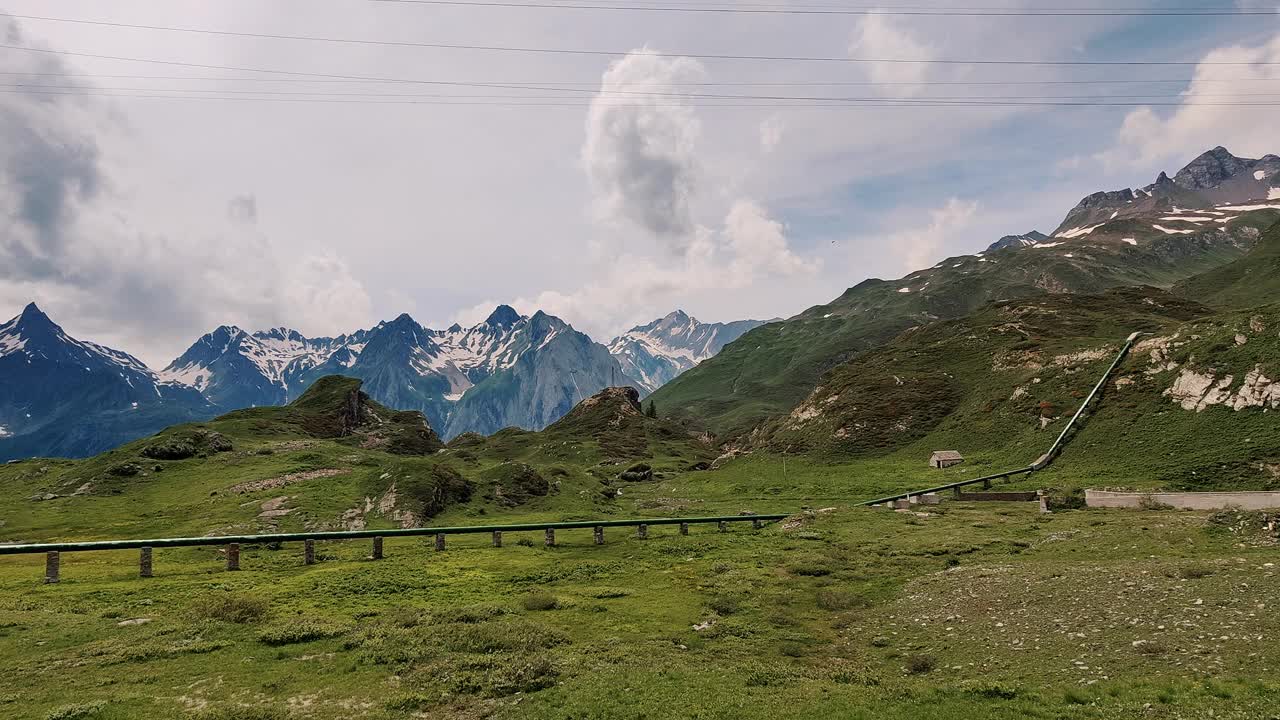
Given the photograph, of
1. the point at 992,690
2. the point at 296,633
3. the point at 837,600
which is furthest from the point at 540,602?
the point at 992,690

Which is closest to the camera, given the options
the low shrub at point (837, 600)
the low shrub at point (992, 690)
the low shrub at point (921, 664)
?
the low shrub at point (992, 690)

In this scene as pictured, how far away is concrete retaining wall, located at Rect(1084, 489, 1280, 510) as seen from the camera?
1997 inches

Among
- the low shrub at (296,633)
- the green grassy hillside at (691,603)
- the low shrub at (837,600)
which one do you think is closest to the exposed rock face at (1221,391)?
the green grassy hillside at (691,603)

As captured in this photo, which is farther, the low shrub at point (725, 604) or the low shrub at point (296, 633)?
the low shrub at point (725, 604)

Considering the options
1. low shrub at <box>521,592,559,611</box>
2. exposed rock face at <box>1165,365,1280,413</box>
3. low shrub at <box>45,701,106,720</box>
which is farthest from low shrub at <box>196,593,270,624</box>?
exposed rock face at <box>1165,365,1280,413</box>

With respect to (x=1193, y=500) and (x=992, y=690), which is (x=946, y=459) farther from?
(x=992, y=690)

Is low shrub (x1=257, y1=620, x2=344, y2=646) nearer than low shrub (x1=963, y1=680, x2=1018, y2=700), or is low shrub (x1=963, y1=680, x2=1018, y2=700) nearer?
low shrub (x1=963, y1=680, x2=1018, y2=700)

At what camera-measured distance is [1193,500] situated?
5300 cm

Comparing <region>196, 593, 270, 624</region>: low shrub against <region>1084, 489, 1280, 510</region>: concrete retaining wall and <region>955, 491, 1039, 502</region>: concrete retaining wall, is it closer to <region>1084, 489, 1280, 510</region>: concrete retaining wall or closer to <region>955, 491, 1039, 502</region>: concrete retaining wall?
<region>1084, 489, 1280, 510</region>: concrete retaining wall

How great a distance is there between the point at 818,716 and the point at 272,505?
250ft

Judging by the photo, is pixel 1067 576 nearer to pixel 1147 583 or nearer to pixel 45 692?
pixel 1147 583

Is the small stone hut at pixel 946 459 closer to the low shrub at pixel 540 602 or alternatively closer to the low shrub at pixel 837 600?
the low shrub at pixel 837 600

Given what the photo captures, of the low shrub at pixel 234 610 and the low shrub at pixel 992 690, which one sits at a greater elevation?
the low shrub at pixel 234 610

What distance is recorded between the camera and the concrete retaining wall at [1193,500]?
166 ft
